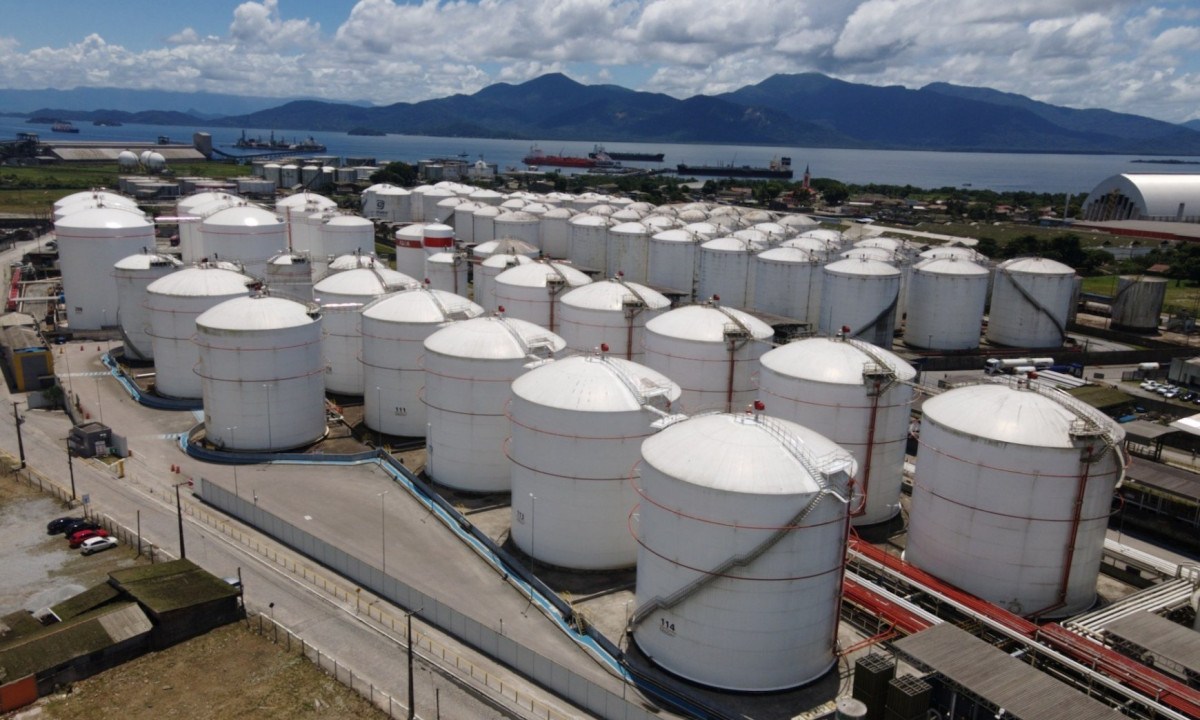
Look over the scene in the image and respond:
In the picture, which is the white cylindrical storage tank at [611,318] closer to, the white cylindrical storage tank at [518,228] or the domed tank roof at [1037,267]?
the domed tank roof at [1037,267]

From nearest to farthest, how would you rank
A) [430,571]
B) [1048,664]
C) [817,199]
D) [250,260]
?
1. [1048,664]
2. [430,571]
3. [250,260]
4. [817,199]

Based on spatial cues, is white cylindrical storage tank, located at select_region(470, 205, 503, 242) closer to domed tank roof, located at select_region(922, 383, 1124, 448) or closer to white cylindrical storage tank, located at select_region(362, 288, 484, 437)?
white cylindrical storage tank, located at select_region(362, 288, 484, 437)

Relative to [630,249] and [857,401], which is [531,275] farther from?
[630,249]

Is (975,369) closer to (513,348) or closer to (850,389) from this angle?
(850,389)

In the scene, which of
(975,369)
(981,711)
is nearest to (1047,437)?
(981,711)

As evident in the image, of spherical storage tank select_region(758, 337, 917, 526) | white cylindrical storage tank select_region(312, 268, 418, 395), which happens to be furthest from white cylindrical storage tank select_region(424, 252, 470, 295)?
spherical storage tank select_region(758, 337, 917, 526)

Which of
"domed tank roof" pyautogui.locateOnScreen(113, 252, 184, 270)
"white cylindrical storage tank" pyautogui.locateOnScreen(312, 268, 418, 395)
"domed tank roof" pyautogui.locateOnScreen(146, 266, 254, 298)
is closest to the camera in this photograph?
"domed tank roof" pyautogui.locateOnScreen(146, 266, 254, 298)
